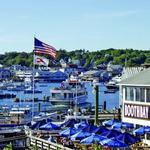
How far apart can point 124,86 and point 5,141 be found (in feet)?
36.8

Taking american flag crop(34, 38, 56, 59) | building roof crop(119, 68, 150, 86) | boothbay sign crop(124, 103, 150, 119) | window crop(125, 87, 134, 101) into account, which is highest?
american flag crop(34, 38, 56, 59)

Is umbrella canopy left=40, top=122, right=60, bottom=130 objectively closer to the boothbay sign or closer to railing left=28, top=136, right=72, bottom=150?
railing left=28, top=136, right=72, bottom=150

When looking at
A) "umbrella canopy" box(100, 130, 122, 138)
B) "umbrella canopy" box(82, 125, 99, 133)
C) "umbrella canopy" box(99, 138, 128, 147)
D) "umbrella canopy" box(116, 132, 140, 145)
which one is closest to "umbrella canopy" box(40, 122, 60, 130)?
"umbrella canopy" box(82, 125, 99, 133)

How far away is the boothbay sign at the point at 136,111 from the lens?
4094cm

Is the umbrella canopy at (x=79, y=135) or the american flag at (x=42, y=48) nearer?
the umbrella canopy at (x=79, y=135)

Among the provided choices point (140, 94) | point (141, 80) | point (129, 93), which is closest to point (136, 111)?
point (140, 94)

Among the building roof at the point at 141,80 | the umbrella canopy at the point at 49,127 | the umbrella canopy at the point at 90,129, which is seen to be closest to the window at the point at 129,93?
the building roof at the point at 141,80

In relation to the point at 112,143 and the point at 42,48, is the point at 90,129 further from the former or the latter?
the point at 42,48

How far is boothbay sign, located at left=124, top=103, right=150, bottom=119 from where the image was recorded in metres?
40.9

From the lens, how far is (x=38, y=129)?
2333 inches

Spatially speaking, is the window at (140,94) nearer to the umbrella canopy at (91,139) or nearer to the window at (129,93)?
the window at (129,93)

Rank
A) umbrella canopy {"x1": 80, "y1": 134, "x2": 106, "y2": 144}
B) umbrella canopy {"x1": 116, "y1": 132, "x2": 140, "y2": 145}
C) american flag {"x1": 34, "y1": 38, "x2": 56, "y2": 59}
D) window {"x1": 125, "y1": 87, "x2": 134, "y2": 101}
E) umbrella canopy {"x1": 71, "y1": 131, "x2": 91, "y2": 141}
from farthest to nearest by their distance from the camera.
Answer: american flag {"x1": 34, "y1": 38, "x2": 56, "y2": 59} → umbrella canopy {"x1": 71, "y1": 131, "x2": 91, "y2": 141} → umbrella canopy {"x1": 80, "y1": 134, "x2": 106, "y2": 144} → umbrella canopy {"x1": 116, "y1": 132, "x2": 140, "y2": 145} → window {"x1": 125, "y1": 87, "x2": 134, "y2": 101}

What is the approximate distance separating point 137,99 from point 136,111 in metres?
0.91

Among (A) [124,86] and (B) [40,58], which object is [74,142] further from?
(B) [40,58]
